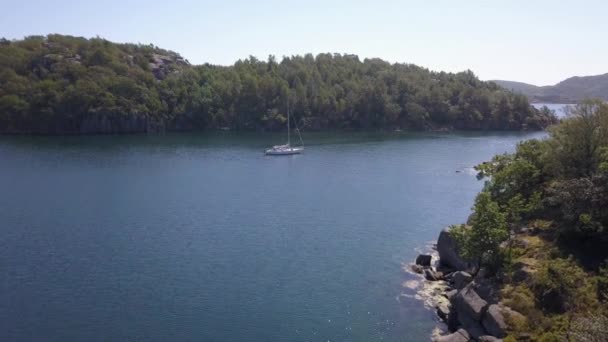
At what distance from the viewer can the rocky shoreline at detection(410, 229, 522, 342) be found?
3838cm

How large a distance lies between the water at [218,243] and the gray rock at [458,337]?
78.6 inches

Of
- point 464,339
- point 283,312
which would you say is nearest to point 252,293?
point 283,312

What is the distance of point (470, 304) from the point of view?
134 ft

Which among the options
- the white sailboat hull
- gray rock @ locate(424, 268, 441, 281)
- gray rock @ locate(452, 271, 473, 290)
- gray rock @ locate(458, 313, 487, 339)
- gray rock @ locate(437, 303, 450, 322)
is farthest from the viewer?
the white sailboat hull

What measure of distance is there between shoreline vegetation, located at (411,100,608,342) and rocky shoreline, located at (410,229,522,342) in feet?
0.26

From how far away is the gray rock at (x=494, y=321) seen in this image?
1470 inches

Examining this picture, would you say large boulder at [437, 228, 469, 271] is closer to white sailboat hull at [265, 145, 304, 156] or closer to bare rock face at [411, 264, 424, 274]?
bare rock face at [411, 264, 424, 274]

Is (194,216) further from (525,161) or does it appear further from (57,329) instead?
(525,161)

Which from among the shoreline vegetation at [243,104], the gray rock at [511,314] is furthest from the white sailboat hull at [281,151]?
the gray rock at [511,314]

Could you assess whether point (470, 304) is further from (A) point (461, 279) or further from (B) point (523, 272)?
(A) point (461, 279)

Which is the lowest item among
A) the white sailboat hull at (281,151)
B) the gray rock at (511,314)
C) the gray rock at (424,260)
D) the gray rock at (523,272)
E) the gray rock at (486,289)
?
the gray rock at (424,260)

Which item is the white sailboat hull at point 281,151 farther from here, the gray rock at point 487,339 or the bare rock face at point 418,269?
the gray rock at point 487,339

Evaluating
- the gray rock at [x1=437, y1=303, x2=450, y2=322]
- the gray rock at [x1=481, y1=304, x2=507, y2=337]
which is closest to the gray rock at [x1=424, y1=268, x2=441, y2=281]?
the gray rock at [x1=437, y1=303, x2=450, y2=322]

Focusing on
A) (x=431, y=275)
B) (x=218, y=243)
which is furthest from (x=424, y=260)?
(x=218, y=243)
